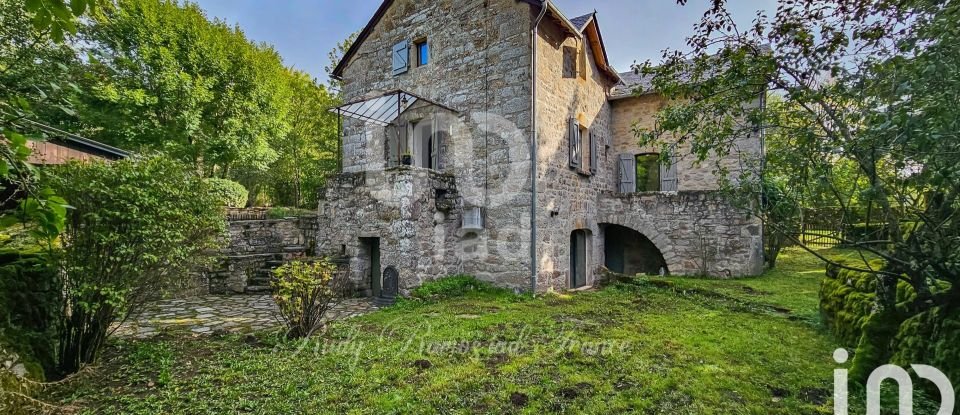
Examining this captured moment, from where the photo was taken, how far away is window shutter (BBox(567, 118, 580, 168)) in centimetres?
933

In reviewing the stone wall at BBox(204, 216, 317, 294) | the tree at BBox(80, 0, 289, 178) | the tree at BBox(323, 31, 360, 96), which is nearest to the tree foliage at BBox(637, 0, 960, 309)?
the stone wall at BBox(204, 216, 317, 294)

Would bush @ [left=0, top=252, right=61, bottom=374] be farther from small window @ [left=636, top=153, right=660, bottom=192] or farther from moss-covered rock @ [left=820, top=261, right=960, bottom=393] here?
small window @ [left=636, top=153, right=660, bottom=192]

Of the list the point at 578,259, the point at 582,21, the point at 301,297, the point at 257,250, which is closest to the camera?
the point at 301,297

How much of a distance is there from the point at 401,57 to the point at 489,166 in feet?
11.9

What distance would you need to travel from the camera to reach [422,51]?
9.48 metres

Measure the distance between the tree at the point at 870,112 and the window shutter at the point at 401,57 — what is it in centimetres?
647

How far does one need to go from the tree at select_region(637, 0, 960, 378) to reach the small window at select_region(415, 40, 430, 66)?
238 inches

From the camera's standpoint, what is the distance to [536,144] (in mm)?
7902

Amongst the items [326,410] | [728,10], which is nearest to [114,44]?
[326,410]

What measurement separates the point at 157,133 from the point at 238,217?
4068 mm

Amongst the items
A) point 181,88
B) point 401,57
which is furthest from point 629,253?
point 181,88

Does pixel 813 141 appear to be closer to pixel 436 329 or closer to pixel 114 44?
pixel 436 329

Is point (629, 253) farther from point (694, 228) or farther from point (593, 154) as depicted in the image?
point (593, 154)

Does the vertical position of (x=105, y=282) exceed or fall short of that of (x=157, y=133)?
it falls short
